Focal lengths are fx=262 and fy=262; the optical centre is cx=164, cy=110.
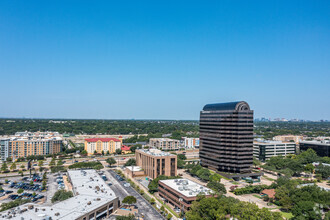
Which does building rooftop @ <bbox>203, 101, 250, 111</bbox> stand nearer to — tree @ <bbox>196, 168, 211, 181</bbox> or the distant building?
tree @ <bbox>196, 168, 211, 181</bbox>

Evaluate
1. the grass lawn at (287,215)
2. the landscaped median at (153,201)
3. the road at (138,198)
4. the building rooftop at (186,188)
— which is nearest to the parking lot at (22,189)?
the road at (138,198)

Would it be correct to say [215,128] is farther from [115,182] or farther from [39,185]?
[39,185]

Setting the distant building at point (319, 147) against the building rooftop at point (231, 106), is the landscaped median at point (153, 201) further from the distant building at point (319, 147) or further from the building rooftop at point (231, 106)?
the distant building at point (319, 147)

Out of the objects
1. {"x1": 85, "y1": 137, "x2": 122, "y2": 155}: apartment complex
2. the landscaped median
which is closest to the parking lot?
the landscaped median

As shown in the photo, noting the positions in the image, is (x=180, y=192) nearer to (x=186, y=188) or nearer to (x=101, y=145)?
(x=186, y=188)

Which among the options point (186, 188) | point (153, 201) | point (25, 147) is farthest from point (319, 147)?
point (25, 147)

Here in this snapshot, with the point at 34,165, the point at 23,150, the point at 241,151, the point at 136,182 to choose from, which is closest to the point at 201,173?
the point at 241,151
